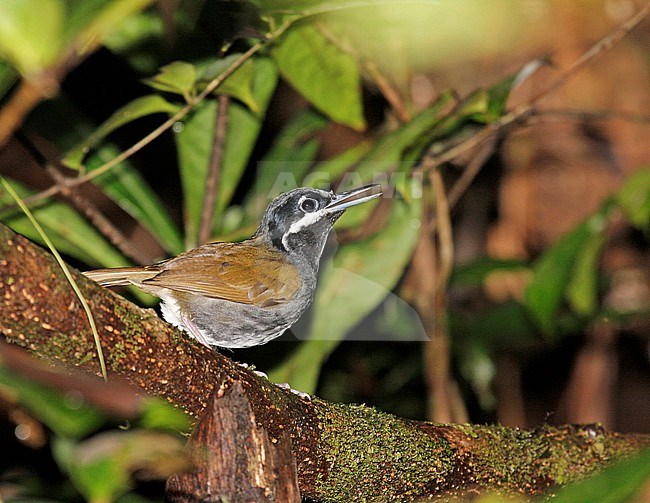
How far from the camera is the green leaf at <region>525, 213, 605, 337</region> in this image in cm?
408

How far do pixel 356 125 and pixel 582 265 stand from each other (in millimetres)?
1620

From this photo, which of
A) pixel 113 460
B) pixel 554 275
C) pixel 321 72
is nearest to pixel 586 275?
pixel 554 275

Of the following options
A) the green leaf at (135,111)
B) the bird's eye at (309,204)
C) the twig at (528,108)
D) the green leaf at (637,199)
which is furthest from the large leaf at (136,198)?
the green leaf at (637,199)

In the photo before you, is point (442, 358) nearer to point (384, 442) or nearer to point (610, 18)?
point (384, 442)

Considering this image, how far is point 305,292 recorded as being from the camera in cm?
325

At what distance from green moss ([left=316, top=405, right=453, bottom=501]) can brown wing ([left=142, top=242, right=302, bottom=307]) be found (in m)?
0.61

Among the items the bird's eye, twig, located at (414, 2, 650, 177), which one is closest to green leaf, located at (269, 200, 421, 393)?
twig, located at (414, 2, 650, 177)

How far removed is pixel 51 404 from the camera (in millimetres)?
957

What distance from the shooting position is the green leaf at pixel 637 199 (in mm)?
4163

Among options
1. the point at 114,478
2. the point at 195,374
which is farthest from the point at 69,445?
the point at 195,374

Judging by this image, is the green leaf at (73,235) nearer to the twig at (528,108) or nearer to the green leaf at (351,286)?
the green leaf at (351,286)

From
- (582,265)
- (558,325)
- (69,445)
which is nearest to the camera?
(69,445)

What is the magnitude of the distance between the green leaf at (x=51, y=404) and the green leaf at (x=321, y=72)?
2.92m

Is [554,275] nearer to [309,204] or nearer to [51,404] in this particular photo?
[309,204]
